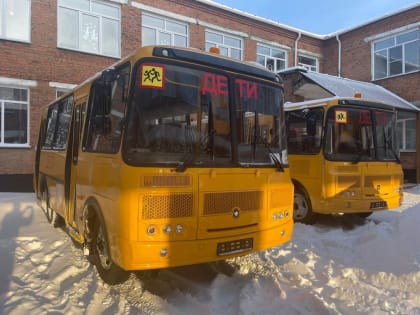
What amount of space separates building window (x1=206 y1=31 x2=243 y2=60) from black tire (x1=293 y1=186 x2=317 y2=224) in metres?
11.2

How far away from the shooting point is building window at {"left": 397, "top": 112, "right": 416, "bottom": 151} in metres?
17.6

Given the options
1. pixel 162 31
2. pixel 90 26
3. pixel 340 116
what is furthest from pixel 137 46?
pixel 340 116

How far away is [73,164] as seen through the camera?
4.93 metres

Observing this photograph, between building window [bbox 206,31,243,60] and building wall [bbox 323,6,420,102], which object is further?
building wall [bbox 323,6,420,102]

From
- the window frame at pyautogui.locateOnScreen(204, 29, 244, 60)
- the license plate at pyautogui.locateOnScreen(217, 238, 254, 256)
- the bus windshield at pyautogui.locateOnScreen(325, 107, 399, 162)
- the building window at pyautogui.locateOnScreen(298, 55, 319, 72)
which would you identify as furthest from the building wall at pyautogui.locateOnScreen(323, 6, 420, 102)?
the license plate at pyautogui.locateOnScreen(217, 238, 254, 256)

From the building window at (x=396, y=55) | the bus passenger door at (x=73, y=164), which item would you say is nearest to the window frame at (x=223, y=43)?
the building window at (x=396, y=55)

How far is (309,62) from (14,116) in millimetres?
16214

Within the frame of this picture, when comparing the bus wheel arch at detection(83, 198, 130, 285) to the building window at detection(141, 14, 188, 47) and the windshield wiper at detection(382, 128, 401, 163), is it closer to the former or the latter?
the windshield wiper at detection(382, 128, 401, 163)

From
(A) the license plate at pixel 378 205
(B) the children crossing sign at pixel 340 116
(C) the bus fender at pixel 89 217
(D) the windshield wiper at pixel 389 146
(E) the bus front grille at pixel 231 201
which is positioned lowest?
(A) the license plate at pixel 378 205

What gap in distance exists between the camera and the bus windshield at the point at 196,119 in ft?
11.4

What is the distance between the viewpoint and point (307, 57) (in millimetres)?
21438

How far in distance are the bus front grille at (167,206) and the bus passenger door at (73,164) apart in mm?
1854

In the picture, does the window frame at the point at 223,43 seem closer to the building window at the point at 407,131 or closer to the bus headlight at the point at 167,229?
the building window at the point at 407,131

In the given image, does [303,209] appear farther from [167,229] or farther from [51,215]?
[51,215]
